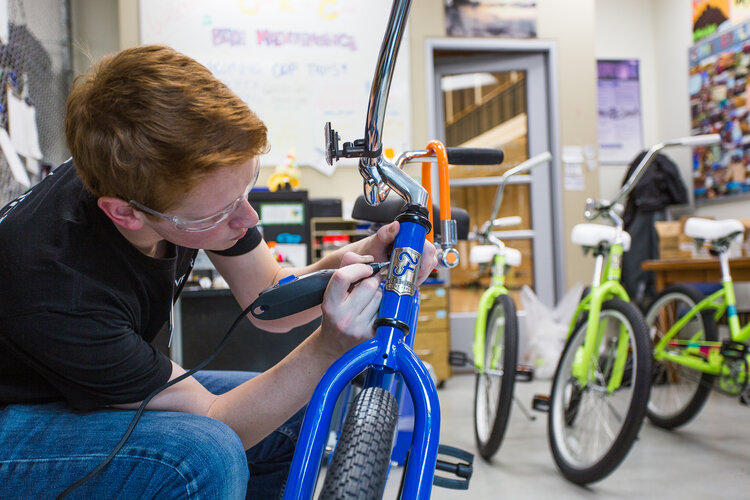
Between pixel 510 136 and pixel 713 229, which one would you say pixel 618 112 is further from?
pixel 713 229

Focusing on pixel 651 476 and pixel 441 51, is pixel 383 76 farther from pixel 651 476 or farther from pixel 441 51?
pixel 441 51

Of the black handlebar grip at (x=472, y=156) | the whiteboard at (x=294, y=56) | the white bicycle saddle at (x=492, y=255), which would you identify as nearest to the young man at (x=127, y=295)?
the black handlebar grip at (x=472, y=156)

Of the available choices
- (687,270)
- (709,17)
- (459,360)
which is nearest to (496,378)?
(459,360)

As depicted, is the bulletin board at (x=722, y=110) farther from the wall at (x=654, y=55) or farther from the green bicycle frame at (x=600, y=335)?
the green bicycle frame at (x=600, y=335)

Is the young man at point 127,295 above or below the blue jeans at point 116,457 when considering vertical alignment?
above

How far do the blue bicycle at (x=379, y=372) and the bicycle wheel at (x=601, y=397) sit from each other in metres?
1.05

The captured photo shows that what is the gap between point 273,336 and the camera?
1963 mm

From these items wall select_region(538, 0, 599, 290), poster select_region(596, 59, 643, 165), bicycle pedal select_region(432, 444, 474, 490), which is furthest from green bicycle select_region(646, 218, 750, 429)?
poster select_region(596, 59, 643, 165)

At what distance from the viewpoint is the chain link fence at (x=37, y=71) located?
5.44ft

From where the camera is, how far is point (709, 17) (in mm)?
3836

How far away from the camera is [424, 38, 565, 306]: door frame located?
12.6 feet

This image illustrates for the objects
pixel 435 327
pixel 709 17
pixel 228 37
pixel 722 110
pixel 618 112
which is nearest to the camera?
pixel 435 327

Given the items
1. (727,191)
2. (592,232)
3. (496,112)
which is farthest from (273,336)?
(727,191)

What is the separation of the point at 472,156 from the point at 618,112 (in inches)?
153
